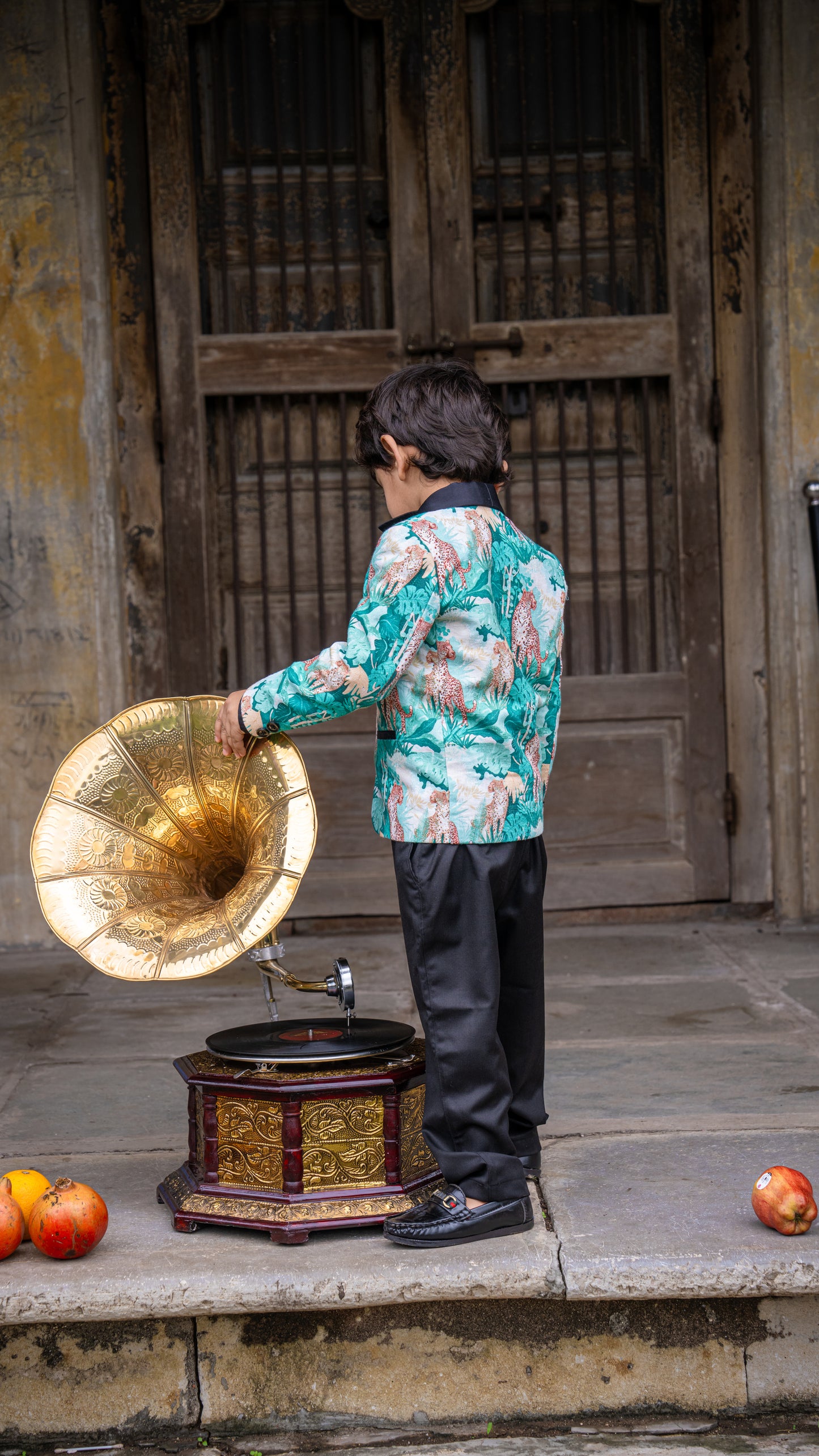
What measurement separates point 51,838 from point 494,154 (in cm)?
376

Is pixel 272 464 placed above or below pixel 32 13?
below

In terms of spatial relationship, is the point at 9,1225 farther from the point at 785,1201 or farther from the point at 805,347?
the point at 805,347

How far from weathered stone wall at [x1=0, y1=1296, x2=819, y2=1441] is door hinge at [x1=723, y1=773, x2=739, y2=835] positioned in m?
3.09

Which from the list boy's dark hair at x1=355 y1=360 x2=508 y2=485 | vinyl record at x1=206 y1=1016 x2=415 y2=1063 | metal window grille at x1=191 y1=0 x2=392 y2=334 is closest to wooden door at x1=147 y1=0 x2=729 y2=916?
metal window grille at x1=191 y1=0 x2=392 y2=334

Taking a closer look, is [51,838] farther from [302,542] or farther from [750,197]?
[750,197]

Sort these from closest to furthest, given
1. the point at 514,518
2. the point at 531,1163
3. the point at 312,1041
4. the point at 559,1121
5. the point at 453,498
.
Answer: the point at 453,498 → the point at 312,1041 → the point at 531,1163 → the point at 559,1121 → the point at 514,518

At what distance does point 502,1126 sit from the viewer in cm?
250

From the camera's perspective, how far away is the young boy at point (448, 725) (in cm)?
242

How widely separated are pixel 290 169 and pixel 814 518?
7.90 feet

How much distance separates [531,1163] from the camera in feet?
9.05

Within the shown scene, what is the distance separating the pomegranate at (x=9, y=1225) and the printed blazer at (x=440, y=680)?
3.09 ft

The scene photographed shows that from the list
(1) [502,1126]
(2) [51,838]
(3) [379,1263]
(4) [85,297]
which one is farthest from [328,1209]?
(4) [85,297]

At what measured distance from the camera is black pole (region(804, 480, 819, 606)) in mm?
5105

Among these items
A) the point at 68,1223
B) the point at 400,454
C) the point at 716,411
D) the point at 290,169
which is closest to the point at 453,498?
the point at 400,454
